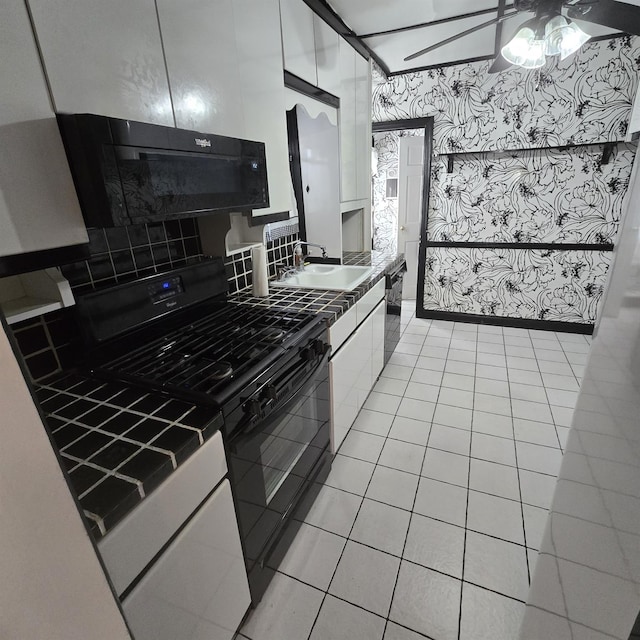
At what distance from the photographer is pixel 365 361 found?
2.28 m

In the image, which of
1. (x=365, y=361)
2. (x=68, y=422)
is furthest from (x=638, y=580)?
(x=365, y=361)

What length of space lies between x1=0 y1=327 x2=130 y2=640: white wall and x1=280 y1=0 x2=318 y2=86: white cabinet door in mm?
1853

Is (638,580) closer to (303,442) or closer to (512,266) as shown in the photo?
(303,442)

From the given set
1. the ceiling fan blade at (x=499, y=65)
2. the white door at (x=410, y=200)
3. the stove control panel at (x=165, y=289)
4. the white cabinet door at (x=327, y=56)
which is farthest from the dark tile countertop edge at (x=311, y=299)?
the white door at (x=410, y=200)

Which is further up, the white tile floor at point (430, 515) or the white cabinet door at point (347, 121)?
the white cabinet door at point (347, 121)

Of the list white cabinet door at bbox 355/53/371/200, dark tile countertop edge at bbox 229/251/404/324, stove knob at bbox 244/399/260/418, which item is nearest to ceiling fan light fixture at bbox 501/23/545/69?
white cabinet door at bbox 355/53/371/200

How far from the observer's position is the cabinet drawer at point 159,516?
0.72m

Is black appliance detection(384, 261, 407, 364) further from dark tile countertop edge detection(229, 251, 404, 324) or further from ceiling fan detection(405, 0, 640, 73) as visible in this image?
ceiling fan detection(405, 0, 640, 73)

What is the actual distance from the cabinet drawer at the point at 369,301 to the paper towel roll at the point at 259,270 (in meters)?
0.53

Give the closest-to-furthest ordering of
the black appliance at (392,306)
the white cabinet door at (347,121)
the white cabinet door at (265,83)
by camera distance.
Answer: the white cabinet door at (265,83) → the white cabinet door at (347,121) → the black appliance at (392,306)

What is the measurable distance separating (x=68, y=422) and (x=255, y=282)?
1113 mm

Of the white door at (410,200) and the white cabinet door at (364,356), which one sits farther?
the white door at (410,200)

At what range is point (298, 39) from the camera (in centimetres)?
178

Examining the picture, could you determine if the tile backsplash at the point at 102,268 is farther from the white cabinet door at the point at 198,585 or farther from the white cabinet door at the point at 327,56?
the white cabinet door at the point at 327,56
